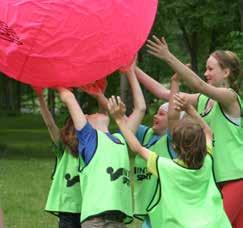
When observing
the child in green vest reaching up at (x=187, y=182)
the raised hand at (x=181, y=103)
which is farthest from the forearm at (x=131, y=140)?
the raised hand at (x=181, y=103)

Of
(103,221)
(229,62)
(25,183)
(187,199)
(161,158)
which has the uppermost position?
(229,62)

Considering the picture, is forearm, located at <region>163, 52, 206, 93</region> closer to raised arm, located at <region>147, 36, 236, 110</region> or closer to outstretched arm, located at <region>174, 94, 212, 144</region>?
raised arm, located at <region>147, 36, 236, 110</region>

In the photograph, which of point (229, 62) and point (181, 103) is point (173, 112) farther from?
point (229, 62)

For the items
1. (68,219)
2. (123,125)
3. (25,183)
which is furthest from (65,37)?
(25,183)

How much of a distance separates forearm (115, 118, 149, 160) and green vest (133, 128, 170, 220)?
0.44 metres

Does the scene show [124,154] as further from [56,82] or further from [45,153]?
[45,153]

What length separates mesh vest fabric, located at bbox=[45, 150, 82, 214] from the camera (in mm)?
5016

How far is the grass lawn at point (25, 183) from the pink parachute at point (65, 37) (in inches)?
158

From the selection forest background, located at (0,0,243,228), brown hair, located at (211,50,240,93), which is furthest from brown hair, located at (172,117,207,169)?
forest background, located at (0,0,243,228)

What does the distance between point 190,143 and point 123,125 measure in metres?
0.50

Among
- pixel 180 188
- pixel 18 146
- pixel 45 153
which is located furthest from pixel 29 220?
pixel 18 146

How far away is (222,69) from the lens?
5.11 m

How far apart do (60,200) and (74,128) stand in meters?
0.53

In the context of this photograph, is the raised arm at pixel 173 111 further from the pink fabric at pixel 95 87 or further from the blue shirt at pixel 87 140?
the blue shirt at pixel 87 140
